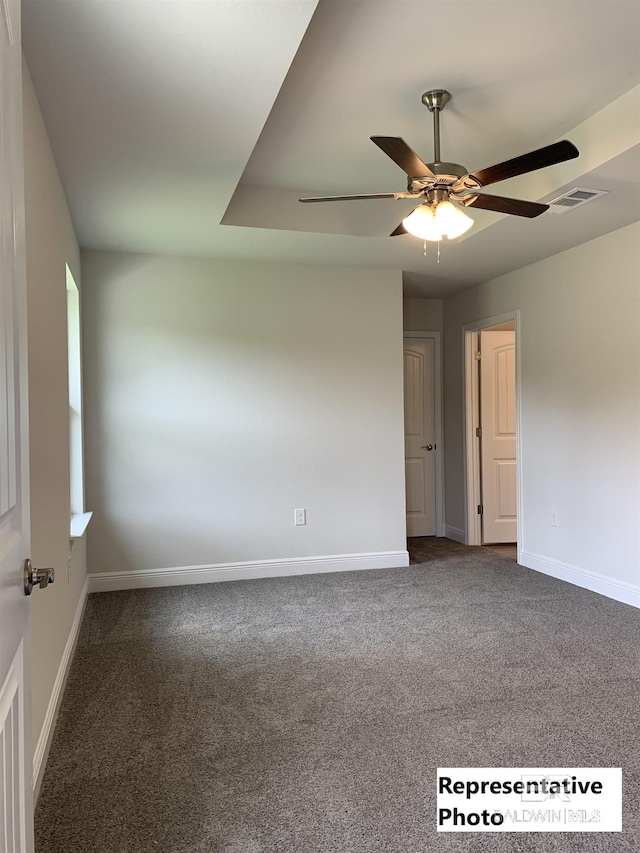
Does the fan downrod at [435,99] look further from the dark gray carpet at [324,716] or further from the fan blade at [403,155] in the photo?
the dark gray carpet at [324,716]

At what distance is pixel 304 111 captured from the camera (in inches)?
105

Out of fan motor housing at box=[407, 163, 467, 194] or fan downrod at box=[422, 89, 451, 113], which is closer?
fan motor housing at box=[407, 163, 467, 194]

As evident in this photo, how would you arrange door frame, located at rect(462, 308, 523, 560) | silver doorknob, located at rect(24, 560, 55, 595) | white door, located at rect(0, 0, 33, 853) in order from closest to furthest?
white door, located at rect(0, 0, 33, 853) < silver doorknob, located at rect(24, 560, 55, 595) < door frame, located at rect(462, 308, 523, 560)

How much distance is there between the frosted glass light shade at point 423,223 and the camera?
2.61 metres

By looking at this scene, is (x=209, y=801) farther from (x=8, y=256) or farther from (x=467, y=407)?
(x=467, y=407)

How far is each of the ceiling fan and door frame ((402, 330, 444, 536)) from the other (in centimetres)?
312

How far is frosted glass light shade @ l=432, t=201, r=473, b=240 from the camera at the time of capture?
2.54 meters

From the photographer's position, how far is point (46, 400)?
235cm

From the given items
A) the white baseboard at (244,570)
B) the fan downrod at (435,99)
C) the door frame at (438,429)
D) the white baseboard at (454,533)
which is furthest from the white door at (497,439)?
the fan downrod at (435,99)

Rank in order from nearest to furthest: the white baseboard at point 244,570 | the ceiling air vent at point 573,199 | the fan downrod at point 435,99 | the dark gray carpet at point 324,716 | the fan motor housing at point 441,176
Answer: the dark gray carpet at point 324,716
the fan motor housing at point 441,176
the fan downrod at point 435,99
the ceiling air vent at point 573,199
the white baseboard at point 244,570

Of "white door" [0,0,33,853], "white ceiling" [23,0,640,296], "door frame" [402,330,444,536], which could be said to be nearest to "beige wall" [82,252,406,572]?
"white ceiling" [23,0,640,296]

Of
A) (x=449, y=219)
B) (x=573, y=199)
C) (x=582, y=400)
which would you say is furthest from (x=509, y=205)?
(x=582, y=400)

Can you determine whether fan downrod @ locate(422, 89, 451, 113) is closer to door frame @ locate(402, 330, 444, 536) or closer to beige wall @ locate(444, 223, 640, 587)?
beige wall @ locate(444, 223, 640, 587)

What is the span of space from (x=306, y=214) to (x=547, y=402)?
229cm
